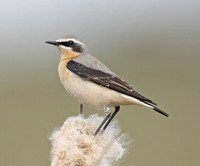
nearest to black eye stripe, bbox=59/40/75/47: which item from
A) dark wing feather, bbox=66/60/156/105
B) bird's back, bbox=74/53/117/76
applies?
bird's back, bbox=74/53/117/76

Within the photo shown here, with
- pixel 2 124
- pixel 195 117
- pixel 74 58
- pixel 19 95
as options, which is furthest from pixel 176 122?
pixel 74 58

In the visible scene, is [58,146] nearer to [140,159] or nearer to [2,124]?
[140,159]

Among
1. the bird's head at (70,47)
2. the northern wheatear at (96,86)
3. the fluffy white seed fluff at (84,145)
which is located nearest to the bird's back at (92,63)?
the northern wheatear at (96,86)

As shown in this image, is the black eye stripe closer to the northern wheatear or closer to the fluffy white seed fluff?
the northern wheatear

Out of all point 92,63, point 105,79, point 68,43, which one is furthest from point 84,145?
point 68,43

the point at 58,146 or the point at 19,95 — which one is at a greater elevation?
the point at 58,146

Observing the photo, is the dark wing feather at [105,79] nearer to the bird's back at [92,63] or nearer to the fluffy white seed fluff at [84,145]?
the bird's back at [92,63]
